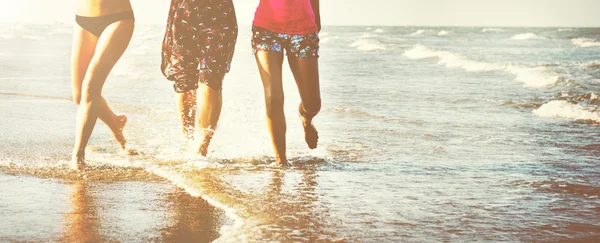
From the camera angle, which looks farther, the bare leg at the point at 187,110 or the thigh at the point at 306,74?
the bare leg at the point at 187,110

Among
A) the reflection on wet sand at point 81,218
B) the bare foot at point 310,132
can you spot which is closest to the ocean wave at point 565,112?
the bare foot at point 310,132

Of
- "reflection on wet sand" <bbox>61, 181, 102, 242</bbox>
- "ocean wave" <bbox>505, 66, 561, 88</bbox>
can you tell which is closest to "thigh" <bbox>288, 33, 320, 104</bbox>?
"reflection on wet sand" <bbox>61, 181, 102, 242</bbox>

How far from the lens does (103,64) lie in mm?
4898

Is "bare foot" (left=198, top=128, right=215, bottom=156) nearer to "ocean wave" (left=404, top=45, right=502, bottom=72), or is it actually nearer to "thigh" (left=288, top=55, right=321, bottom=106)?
"thigh" (left=288, top=55, right=321, bottom=106)

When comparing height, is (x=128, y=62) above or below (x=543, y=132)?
below

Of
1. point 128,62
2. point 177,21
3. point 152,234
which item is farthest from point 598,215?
point 128,62

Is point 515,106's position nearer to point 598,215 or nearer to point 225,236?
point 598,215

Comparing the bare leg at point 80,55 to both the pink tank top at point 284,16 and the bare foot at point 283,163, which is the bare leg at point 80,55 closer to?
the pink tank top at point 284,16

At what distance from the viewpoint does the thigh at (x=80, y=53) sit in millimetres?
4992

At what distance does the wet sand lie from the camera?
3.35 metres

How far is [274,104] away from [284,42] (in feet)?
1.43

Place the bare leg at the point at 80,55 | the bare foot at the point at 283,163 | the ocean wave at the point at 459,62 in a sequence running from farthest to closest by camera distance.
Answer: the ocean wave at the point at 459,62 < the bare foot at the point at 283,163 < the bare leg at the point at 80,55

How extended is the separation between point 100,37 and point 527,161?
326 centimetres

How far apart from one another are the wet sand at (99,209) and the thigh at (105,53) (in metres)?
0.59
